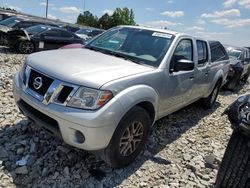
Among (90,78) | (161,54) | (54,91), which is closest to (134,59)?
(161,54)

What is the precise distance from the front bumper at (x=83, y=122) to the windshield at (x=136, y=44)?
1.13 metres

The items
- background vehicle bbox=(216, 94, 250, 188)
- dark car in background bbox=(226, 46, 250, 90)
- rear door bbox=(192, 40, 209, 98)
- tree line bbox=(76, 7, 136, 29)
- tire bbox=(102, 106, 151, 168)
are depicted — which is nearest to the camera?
background vehicle bbox=(216, 94, 250, 188)

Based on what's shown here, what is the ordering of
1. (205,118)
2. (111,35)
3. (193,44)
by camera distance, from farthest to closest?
(205,118) < (193,44) < (111,35)

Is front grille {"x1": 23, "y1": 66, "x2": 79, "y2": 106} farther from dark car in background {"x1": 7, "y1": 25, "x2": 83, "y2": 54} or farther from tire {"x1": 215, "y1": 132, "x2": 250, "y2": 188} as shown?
dark car in background {"x1": 7, "y1": 25, "x2": 83, "y2": 54}

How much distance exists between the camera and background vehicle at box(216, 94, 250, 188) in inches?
95.7

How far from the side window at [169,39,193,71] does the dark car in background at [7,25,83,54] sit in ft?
27.9

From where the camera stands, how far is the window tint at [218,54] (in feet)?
20.2

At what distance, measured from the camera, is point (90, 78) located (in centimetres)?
271

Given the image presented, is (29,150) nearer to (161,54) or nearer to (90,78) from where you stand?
(90,78)

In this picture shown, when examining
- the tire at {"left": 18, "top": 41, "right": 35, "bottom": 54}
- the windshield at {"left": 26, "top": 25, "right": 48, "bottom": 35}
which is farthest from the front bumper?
the windshield at {"left": 26, "top": 25, "right": 48, "bottom": 35}

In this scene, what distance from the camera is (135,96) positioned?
297 cm

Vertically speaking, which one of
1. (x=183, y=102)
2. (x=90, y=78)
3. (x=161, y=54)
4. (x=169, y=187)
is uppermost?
(x=161, y=54)

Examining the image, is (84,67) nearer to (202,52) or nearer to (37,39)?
(202,52)

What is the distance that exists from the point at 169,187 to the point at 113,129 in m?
1.05
